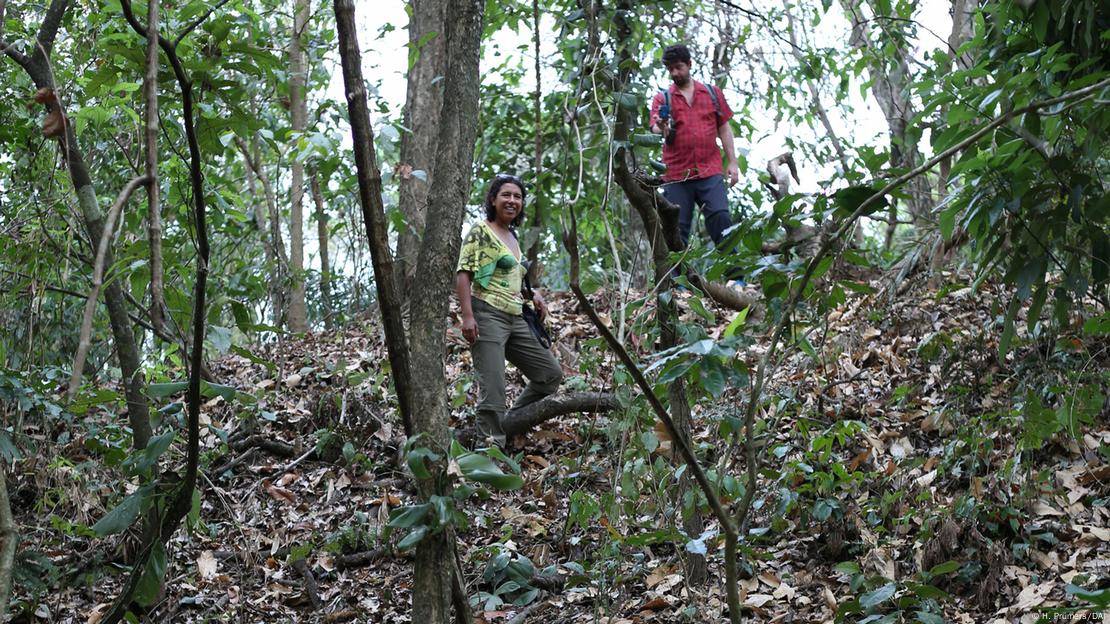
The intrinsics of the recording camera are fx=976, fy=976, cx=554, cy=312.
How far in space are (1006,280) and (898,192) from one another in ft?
2.37

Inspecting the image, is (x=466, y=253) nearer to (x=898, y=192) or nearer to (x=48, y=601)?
(x=48, y=601)

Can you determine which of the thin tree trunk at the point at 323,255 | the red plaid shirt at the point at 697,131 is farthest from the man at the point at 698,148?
the thin tree trunk at the point at 323,255

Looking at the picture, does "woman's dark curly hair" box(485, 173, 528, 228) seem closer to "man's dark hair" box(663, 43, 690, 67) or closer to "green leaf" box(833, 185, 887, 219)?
"man's dark hair" box(663, 43, 690, 67)

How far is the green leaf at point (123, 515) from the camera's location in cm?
262

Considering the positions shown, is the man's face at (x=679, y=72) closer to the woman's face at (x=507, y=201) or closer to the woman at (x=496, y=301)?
the woman at (x=496, y=301)

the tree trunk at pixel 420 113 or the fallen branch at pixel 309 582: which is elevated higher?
the tree trunk at pixel 420 113

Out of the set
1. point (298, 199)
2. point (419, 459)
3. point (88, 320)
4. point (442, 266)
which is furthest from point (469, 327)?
point (88, 320)

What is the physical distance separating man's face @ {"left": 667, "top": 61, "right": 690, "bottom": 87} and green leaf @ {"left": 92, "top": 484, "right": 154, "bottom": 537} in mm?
5043

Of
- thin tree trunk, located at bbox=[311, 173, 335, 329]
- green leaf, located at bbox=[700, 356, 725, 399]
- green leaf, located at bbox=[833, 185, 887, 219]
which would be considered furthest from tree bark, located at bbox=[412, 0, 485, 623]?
thin tree trunk, located at bbox=[311, 173, 335, 329]

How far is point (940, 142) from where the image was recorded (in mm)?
3123

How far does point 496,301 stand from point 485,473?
11.4ft

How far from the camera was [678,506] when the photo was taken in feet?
12.6

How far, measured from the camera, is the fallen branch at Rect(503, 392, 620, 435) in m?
6.18

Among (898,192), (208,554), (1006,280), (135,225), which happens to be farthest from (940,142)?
(208,554)
